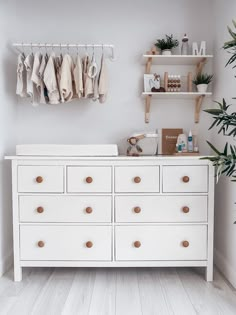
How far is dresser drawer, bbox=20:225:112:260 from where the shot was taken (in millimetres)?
2133

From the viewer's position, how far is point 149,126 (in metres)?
2.61

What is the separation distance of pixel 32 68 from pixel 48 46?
0.24 meters

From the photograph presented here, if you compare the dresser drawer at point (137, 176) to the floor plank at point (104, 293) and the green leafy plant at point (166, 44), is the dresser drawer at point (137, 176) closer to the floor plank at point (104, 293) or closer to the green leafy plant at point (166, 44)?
the floor plank at point (104, 293)

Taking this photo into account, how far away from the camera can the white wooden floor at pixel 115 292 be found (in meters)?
1.79

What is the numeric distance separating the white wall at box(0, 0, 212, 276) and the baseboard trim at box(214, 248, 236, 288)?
0.88 metres

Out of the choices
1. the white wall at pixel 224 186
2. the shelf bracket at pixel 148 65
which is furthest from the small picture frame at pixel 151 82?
the white wall at pixel 224 186

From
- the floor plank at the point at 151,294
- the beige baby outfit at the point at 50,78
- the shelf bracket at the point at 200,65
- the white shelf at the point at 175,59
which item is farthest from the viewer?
the shelf bracket at the point at 200,65

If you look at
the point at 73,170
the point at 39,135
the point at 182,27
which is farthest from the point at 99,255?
the point at 182,27

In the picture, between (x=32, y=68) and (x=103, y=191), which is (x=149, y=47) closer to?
(x=32, y=68)

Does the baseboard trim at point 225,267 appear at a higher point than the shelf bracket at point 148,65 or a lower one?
lower

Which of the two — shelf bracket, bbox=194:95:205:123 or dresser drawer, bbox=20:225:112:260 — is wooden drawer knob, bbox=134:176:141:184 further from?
shelf bracket, bbox=194:95:205:123

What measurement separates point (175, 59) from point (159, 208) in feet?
3.96

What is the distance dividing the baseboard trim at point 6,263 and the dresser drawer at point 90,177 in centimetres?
79

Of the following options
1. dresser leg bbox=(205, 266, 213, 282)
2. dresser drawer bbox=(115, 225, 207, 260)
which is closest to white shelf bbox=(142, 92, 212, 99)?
dresser drawer bbox=(115, 225, 207, 260)
